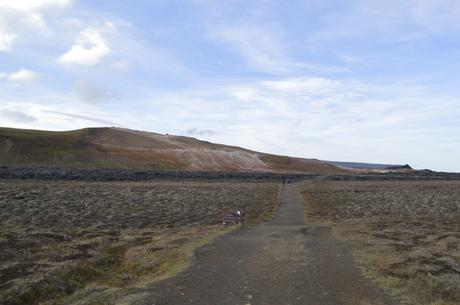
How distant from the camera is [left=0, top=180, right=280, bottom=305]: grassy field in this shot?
13328 mm

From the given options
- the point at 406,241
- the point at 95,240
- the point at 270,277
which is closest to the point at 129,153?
the point at 95,240

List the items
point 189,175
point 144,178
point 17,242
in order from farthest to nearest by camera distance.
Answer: point 189,175 → point 144,178 → point 17,242

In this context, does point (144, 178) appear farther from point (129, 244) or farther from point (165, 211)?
point (129, 244)

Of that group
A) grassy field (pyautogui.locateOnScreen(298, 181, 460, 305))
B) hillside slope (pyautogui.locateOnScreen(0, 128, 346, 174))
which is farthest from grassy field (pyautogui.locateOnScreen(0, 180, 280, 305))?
hillside slope (pyautogui.locateOnScreen(0, 128, 346, 174))

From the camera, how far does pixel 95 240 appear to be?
20.4 meters

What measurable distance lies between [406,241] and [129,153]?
102 meters

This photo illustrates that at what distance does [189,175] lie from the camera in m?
82.2

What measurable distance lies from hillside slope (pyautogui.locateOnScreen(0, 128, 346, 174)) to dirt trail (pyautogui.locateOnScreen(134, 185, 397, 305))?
287 feet

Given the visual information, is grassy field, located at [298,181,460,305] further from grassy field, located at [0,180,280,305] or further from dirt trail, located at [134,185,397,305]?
grassy field, located at [0,180,280,305]

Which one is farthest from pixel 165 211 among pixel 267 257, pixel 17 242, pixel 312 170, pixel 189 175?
pixel 312 170

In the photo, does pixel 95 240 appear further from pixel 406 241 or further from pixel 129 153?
pixel 129 153

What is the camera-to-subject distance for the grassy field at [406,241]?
12555 millimetres

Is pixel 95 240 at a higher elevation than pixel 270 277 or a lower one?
lower

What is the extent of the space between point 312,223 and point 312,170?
108998mm
